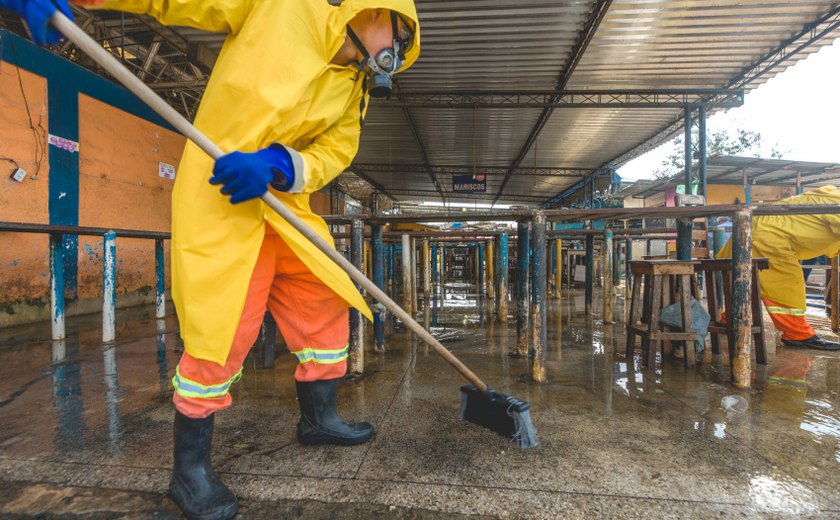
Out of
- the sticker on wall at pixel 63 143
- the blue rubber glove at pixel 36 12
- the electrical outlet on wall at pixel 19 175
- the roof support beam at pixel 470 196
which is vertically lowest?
the blue rubber glove at pixel 36 12

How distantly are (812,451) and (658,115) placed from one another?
9061 millimetres

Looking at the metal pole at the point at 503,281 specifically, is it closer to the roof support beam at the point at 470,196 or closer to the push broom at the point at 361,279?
the push broom at the point at 361,279

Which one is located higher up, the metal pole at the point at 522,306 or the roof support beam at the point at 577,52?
the roof support beam at the point at 577,52

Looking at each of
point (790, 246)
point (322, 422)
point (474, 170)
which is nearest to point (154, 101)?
point (322, 422)

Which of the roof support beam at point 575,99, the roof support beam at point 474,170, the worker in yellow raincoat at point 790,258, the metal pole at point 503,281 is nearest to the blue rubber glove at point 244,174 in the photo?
the metal pole at point 503,281

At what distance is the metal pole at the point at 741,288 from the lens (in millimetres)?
2504

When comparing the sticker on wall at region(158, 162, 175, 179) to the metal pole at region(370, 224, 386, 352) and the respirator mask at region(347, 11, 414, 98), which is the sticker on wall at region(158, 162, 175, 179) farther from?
the respirator mask at region(347, 11, 414, 98)

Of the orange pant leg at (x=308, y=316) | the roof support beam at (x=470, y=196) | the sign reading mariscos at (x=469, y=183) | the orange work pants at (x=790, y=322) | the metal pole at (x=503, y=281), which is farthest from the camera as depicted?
the roof support beam at (x=470, y=196)

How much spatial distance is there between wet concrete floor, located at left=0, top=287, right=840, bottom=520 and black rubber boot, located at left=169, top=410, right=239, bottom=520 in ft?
0.23

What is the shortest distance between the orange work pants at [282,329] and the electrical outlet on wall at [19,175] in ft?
18.1

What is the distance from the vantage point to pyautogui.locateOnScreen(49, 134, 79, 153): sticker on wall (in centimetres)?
530

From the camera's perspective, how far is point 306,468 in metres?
1.53

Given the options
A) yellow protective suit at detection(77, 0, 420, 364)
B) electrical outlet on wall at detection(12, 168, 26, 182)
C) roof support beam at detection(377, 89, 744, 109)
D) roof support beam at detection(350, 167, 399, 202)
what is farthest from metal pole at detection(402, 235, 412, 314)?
roof support beam at detection(350, 167, 399, 202)

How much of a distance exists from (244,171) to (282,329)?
0.75m
